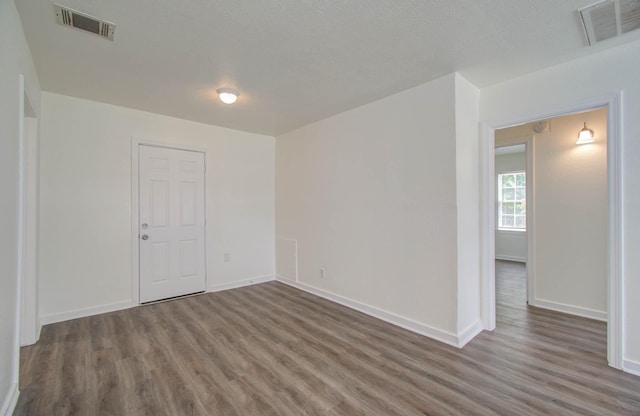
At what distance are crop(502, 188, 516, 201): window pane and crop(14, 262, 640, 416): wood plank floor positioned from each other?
14.7ft

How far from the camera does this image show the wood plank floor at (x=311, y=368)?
1896 millimetres

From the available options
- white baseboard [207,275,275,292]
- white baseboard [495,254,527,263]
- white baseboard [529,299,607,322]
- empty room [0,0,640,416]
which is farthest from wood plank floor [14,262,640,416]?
white baseboard [495,254,527,263]

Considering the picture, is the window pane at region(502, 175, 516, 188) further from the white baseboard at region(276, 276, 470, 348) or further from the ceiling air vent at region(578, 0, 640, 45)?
the ceiling air vent at region(578, 0, 640, 45)

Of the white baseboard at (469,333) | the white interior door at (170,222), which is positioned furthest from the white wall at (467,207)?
the white interior door at (170,222)

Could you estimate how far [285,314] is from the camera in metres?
3.49

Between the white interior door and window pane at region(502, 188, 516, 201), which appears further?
window pane at region(502, 188, 516, 201)

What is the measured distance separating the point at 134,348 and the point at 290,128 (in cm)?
349

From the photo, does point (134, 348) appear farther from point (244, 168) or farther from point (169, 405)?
point (244, 168)

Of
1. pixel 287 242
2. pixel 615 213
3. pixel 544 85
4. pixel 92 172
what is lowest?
pixel 287 242

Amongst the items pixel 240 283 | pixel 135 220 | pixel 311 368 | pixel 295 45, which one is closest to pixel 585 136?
pixel 295 45

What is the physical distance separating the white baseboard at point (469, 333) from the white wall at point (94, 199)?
11.2 ft

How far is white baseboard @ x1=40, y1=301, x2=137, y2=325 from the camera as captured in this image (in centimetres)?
322

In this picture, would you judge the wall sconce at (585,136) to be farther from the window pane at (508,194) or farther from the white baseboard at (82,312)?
the white baseboard at (82,312)

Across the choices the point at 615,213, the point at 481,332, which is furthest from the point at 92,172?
the point at 615,213
